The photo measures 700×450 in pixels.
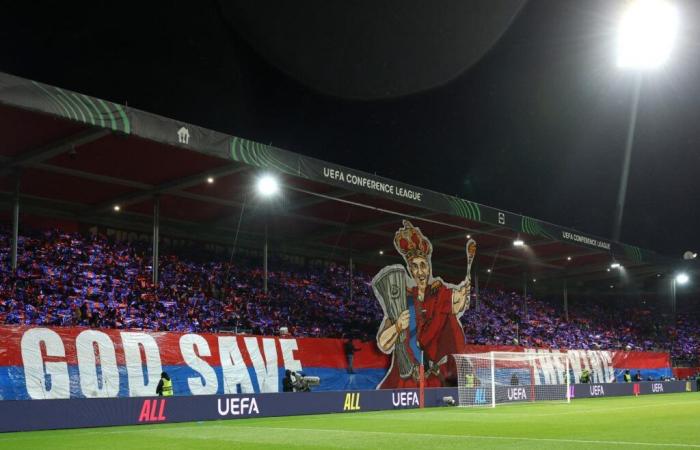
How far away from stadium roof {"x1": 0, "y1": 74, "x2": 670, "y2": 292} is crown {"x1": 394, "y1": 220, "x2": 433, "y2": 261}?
4.04 ft

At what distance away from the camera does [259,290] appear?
32.1m

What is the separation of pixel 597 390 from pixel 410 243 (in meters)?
13.6

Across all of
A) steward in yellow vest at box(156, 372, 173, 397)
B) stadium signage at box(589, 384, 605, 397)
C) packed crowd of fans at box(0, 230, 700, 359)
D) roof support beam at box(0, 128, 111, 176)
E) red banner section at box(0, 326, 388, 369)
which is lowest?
stadium signage at box(589, 384, 605, 397)

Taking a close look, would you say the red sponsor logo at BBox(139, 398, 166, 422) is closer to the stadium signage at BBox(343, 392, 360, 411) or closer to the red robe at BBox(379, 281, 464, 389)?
the stadium signage at BBox(343, 392, 360, 411)

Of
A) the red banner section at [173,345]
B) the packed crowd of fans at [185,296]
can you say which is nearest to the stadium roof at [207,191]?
the packed crowd of fans at [185,296]

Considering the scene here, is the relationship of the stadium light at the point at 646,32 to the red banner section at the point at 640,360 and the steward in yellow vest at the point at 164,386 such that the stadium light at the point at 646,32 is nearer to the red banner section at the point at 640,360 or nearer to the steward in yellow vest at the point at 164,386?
the steward in yellow vest at the point at 164,386

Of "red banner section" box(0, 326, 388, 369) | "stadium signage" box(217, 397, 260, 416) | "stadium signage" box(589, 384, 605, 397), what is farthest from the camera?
"stadium signage" box(589, 384, 605, 397)

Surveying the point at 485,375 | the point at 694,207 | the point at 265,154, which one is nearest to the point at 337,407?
the point at 265,154

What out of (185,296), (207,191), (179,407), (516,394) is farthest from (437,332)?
(179,407)

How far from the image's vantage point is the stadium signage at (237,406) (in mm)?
20594

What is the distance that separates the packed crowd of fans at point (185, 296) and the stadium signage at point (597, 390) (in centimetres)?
464

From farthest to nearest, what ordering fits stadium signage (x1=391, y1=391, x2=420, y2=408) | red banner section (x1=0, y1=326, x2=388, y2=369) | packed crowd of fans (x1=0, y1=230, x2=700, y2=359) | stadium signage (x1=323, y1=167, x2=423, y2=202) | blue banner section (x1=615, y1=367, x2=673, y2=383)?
1. blue banner section (x1=615, y1=367, x2=673, y2=383)
2. stadium signage (x1=323, y1=167, x2=423, y2=202)
3. stadium signage (x1=391, y1=391, x2=420, y2=408)
4. packed crowd of fans (x1=0, y1=230, x2=700, y2=359)
5. red banner section (x1=0, y1=326, x2=388, y2=369)

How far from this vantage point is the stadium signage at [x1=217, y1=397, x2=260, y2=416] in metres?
20.6

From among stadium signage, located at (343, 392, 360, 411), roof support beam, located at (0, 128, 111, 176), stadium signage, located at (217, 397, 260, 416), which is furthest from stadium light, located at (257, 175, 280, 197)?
stadium signage, located at (217, 397, 260, 416)
